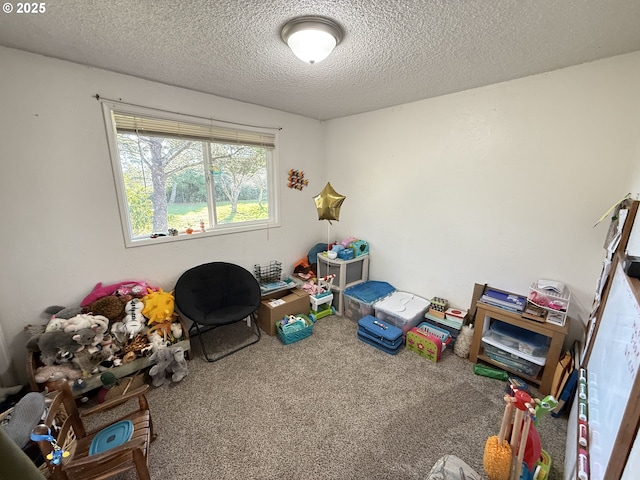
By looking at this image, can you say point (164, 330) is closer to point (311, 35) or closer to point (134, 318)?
point (134, 318)

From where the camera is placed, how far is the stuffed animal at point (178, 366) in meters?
2.01

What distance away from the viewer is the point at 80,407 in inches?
71.6

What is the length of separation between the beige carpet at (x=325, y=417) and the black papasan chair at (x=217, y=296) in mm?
369

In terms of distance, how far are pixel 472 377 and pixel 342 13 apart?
2.62 metres

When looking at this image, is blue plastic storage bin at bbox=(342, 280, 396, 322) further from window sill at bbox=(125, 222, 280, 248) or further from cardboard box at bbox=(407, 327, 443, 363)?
window sill at bbox=(125, 222, 280, 248)

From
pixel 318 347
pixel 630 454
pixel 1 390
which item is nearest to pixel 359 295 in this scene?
pixel 318 347

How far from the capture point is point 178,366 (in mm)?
2031

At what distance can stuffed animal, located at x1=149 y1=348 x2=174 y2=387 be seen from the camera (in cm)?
196

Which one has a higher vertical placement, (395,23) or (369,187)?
(395,23)

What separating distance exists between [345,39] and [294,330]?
2353mm

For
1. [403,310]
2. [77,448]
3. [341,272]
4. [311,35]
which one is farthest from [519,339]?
[77,448]

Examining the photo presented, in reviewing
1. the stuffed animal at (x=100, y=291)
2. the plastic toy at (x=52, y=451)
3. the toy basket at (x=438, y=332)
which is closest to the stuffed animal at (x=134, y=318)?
the stuffed animal at (x=100, y=291)

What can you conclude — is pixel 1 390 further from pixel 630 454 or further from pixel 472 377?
pixel 472 377

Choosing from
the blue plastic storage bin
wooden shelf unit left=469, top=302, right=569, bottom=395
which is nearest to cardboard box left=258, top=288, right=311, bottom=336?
the blue plastic storage bin
